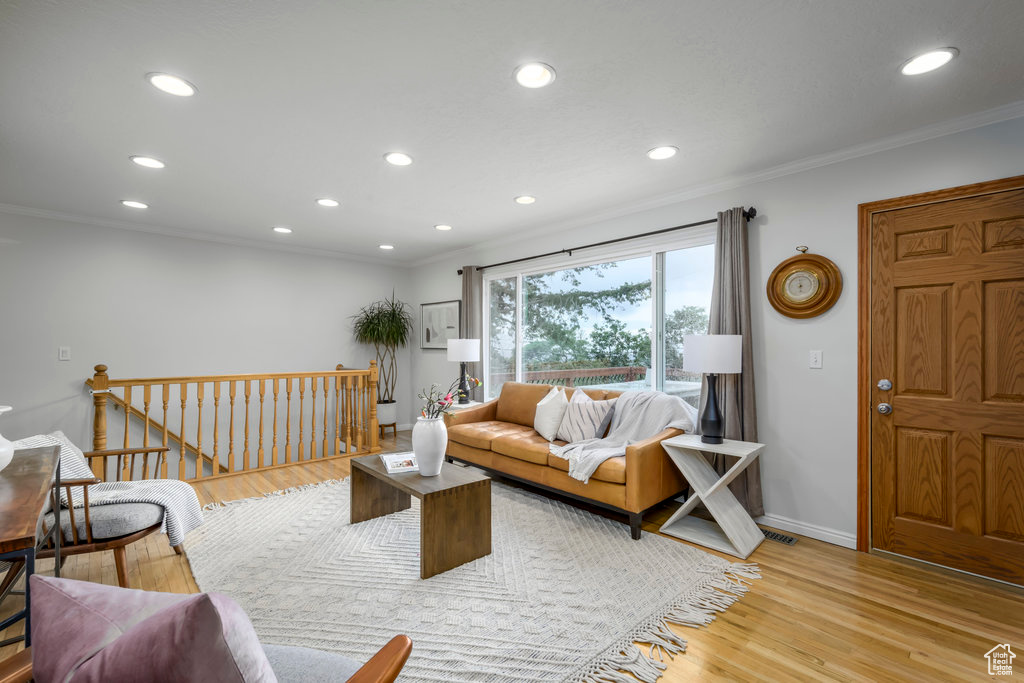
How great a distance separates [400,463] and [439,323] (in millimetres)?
3383

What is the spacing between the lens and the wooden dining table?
1138 mm

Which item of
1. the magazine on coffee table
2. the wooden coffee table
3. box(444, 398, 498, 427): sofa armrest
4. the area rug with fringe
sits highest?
box(444, 398, 498, 427): sofa armrest

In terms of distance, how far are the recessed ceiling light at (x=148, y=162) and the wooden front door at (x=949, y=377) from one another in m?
4.44

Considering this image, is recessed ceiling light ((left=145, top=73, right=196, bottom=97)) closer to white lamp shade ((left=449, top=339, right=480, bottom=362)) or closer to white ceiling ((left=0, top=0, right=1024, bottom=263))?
white ceiling ((left=0, top=0, right=1024, bottom=263))

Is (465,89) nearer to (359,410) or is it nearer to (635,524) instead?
(635,524)

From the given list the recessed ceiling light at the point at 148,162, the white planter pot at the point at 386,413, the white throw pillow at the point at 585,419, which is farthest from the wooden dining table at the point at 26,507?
the white planter pot at the point at 386,413

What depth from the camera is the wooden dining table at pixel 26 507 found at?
1.14m

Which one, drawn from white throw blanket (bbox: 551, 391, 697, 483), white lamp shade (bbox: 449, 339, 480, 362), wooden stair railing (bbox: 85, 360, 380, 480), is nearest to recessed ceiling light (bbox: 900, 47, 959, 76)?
white throw blanket (bbox: 551, 391, 697, 483)

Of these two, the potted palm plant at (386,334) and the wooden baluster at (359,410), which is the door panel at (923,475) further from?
the potted palm plant at (386,334)

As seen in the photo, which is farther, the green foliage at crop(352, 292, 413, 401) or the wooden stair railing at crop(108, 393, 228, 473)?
the green foliage at crop(352, 292, 413, 401)

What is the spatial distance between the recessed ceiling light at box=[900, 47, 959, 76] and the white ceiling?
41 mm

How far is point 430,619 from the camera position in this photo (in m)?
2.10

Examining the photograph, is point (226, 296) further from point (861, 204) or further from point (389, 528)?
point (861, 204)

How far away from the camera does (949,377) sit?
101 inches
